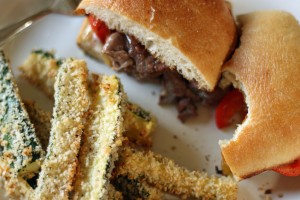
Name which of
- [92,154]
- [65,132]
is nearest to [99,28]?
[65,132]

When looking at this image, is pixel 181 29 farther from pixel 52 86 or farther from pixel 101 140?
pixel 52 86

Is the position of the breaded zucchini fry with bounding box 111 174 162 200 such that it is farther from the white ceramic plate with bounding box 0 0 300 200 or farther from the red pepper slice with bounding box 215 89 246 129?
the red pepper slice with bounding box 215 89 246 129

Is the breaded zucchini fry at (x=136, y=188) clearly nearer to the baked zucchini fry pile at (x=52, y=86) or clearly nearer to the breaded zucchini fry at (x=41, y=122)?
the baked zucchini fry pile at (x=52, y=86)

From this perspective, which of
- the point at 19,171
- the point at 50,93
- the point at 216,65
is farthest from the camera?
the point at 50,93

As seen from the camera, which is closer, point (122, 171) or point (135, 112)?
point (122, 171)

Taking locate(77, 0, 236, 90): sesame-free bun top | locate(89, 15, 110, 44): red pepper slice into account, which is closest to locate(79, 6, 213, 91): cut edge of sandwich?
locate(77, 0, 236, 90): sesame-free bun top

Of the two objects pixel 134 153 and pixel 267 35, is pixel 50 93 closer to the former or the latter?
pixel 134 153

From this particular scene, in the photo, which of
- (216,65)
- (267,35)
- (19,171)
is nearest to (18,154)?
(19,171)
